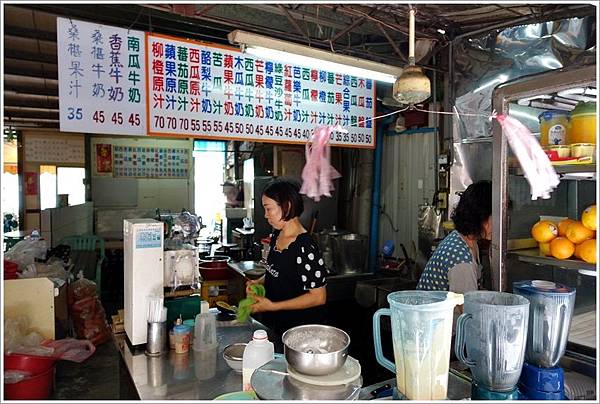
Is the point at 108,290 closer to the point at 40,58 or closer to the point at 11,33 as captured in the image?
the point at 40,58

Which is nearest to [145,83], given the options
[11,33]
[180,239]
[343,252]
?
[180,239]

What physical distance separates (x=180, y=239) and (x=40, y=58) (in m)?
3.29

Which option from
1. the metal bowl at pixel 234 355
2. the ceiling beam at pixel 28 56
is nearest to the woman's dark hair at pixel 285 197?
the metal bowl at pixel 234 355

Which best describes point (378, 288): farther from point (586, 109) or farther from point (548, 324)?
point (586, 109)

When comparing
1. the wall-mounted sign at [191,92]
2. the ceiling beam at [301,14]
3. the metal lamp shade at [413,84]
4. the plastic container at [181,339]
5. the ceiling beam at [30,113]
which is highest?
the ceiling beam at [30,113]

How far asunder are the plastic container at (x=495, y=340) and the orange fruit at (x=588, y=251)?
333 mm

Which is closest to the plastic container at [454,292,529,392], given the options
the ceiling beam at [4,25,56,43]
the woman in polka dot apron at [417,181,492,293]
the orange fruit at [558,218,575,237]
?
the orange fruit at [558,218,575,237]

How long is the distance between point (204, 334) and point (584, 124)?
2.08 m

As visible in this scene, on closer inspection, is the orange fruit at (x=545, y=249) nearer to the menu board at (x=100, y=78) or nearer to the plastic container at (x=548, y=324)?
the plastic container at (x=548, y=324)

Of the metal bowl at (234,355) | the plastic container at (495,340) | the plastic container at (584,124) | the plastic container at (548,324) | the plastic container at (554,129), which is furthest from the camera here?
the metal bowl at (234,355)

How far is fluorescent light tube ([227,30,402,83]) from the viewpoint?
2119 mm

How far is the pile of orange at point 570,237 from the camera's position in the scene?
163 cm

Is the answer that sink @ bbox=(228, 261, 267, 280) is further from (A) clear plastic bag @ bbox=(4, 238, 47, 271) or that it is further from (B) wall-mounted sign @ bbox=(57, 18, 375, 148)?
(A) clear plastic bag @ bbox=(4, 238, 47, 271)

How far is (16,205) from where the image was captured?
8.91m
